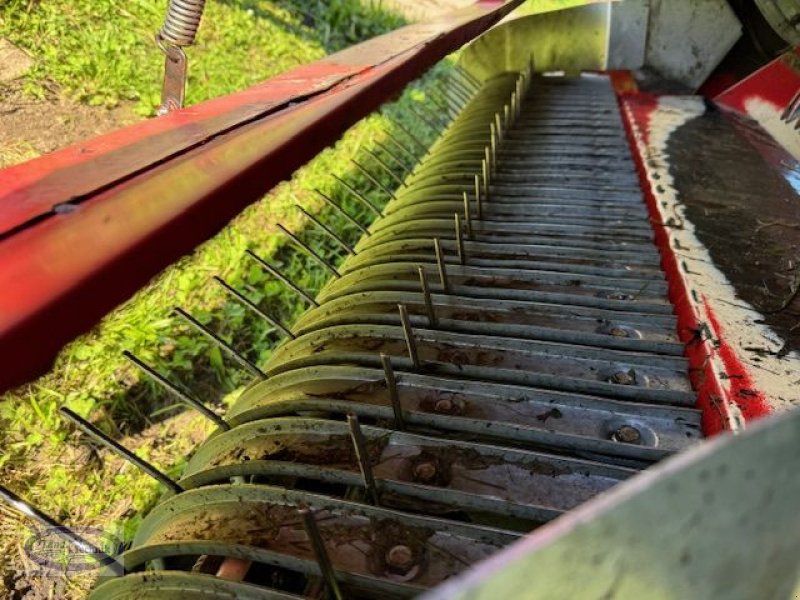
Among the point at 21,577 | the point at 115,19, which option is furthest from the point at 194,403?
the point at 115,19

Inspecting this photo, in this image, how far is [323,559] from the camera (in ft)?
3.94

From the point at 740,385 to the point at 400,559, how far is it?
96 centimetres

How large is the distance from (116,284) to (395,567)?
715 millimetres

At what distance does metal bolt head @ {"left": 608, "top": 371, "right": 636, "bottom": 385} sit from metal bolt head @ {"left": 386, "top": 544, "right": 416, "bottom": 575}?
0.79 meters

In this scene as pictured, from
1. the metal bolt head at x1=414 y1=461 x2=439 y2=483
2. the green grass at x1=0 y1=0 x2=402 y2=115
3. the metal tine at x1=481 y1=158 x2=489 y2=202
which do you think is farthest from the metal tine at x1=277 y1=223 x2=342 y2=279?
the green grass at x1=0 y1=0 x2=402 y2=115

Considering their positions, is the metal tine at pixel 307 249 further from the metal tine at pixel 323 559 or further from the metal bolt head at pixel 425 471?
the metal tine at pixel 323 559

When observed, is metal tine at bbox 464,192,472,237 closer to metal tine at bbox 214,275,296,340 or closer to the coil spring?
metal tine at bbox 214,275,296,340

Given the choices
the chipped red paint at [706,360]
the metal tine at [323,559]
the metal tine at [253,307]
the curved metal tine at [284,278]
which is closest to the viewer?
the metal tine at [323,559]

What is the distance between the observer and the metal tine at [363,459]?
1.33m

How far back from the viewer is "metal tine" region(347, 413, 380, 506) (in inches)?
52.2

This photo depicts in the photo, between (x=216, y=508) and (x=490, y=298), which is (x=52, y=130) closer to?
(x=490, y=298)

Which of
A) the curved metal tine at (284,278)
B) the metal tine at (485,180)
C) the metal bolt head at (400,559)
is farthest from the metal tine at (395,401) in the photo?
the metal tine at (485,180)

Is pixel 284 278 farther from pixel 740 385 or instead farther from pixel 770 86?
pixel 770 86

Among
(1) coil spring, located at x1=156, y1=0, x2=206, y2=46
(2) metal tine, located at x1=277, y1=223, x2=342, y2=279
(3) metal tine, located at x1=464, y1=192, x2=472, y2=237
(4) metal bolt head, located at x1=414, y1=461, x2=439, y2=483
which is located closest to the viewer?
(4) metal bolt head, located at x1=414, y1=461, x2=439, y2=483
